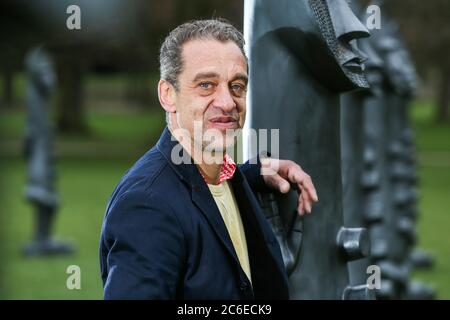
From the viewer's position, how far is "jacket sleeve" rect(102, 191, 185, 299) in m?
2.30

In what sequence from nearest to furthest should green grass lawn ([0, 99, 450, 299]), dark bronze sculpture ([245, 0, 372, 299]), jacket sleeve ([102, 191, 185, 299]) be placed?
jacket sleeve ([102, 191, 185, 299]) → dark bronze sculpture ([245, 0, 372, 299]) → green grass lawn ([0, 99, 450, 299])

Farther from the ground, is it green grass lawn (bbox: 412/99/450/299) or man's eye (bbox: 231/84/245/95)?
man's eye (bbox: 231/84/245/95)

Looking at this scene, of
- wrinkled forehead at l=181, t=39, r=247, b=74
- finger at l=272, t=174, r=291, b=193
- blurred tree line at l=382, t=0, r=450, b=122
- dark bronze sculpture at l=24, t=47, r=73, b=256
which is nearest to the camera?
wrinkled forehead at l=181, t=39, r=247, b=74

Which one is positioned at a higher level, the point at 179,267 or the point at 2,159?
the point at 2,159

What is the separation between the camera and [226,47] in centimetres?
256

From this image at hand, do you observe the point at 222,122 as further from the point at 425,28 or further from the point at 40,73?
the point at 425,28

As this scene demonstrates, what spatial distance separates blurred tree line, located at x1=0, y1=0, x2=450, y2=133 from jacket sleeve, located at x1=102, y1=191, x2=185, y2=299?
19048 millimetres

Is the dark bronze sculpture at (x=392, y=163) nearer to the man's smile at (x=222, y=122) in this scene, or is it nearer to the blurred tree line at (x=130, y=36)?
the man's smile at (x=222, y=122)

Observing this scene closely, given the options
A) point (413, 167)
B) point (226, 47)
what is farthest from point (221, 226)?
point (413, 167)

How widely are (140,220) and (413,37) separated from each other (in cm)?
2837

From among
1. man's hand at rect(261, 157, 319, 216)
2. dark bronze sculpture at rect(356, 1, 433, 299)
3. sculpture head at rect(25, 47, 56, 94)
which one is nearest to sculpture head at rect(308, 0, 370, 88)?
man's hand at rect(261, 157, 319, 216)

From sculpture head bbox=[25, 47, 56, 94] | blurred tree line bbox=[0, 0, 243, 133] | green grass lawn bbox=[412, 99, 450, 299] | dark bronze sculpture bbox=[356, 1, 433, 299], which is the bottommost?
green grass lawn bbox=[412, 99, 450, 299]

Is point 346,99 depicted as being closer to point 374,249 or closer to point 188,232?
point 374,249

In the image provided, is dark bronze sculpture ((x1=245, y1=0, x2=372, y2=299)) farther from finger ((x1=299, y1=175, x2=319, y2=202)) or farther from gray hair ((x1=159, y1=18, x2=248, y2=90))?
gray hair ((x1=159, y1=18, x2=248, y2=90))
